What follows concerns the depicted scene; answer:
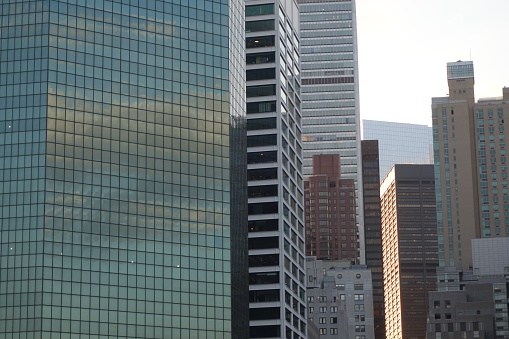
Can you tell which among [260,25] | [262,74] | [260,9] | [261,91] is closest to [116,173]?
[261,91]

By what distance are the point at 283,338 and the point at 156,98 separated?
55.3m

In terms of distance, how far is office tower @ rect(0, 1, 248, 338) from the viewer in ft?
424

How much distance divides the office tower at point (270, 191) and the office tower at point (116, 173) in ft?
118

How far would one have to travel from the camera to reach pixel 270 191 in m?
189

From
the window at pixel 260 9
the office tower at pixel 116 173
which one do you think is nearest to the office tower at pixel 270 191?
the window at pixel 260 9

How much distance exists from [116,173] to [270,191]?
56.7m

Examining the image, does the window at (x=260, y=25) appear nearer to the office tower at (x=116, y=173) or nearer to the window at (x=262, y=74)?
the window at (x=262, y=74)

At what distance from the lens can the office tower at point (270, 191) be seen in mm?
182250

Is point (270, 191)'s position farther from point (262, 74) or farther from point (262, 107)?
point (262, 74)

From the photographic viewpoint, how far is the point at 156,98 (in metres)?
142

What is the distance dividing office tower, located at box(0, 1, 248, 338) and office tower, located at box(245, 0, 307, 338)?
118ft

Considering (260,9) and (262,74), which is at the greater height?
(260,9)

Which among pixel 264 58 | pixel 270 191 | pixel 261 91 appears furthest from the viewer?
pixel 264 58

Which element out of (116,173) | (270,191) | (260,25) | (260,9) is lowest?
(116,173)
